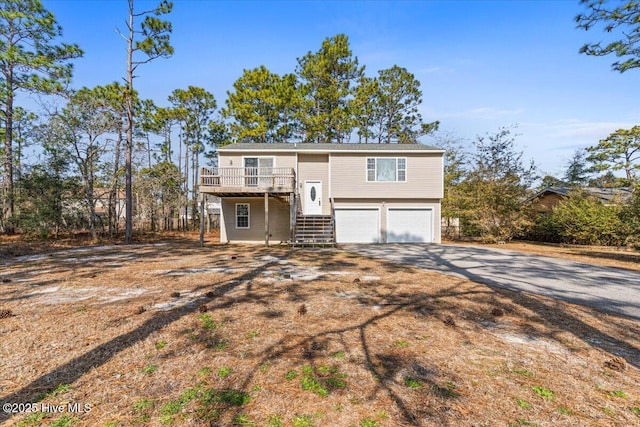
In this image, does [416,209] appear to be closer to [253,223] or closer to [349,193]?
[349,193]

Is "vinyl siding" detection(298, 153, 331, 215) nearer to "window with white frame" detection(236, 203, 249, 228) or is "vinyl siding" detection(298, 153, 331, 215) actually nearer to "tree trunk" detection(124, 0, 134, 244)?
"window with white frame" detection(236, 203, 249, 228)

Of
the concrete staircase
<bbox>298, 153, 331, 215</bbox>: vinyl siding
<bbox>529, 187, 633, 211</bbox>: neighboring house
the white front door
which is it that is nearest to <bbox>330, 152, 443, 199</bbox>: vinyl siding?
<bbox>298, 153, 331, 215</bbox>: vinyl siding

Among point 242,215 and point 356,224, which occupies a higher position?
point 242,215

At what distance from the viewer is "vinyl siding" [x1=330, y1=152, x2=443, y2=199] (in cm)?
1530

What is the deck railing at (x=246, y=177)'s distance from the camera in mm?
13305

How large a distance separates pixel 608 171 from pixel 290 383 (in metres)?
37.4

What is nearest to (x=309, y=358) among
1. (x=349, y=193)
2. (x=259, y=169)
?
(x=349, y=193)

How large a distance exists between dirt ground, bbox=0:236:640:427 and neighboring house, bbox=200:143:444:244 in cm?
998

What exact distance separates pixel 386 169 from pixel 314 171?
3920mm

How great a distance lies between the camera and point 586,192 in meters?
17.7

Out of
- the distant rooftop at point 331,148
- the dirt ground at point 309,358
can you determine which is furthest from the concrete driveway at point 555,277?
the distant rooftop at point 331,148

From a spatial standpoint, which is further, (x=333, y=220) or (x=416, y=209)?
(x=416, y=209)

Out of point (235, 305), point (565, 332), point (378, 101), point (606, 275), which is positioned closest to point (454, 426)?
point (565, 332)

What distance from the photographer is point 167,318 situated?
3.93m
